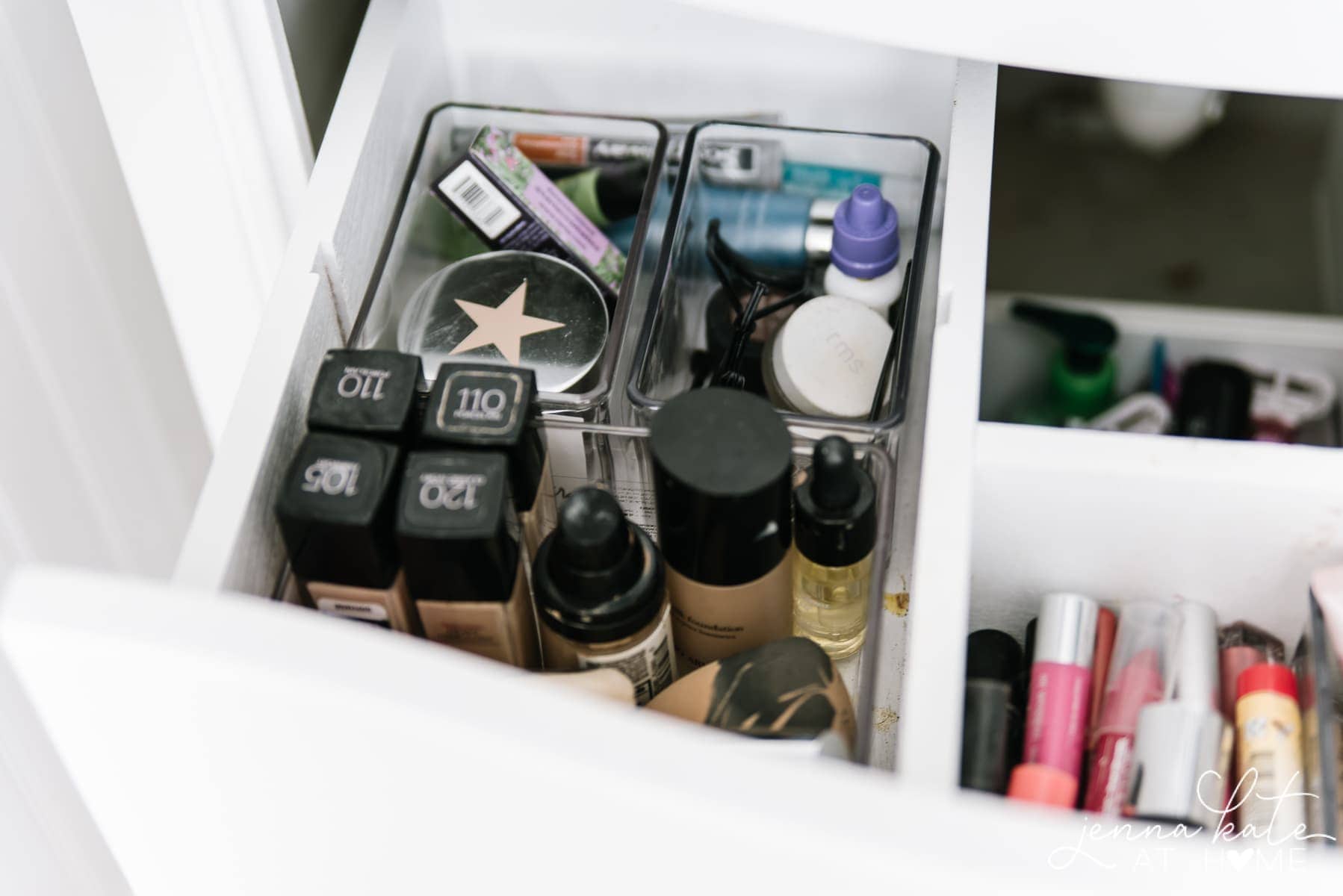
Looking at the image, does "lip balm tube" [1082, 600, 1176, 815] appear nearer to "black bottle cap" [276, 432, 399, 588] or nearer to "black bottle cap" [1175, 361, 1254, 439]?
"black bottle cap" [276, 432, 399, 588]

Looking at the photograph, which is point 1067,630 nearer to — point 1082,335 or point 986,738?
point 986,738

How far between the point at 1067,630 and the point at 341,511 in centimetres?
29

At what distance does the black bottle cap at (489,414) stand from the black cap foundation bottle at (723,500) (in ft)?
0.17

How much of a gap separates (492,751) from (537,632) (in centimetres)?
18

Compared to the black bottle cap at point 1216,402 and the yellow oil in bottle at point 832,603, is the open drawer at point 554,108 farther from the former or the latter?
the black bottle cap at point 1216,402

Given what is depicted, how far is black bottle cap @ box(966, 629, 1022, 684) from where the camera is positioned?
54 cm

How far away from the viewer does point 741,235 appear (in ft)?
2.30

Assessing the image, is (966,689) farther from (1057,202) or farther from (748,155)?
(1057,202)

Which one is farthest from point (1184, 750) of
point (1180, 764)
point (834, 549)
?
point (834, 549)

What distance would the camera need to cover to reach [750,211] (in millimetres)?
700

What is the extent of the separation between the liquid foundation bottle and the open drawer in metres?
0.03

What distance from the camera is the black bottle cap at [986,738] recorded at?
50 centimetres

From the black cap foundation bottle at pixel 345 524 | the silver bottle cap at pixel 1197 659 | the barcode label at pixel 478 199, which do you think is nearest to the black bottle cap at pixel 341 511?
the black cap foundation bottle at pixel 345 524

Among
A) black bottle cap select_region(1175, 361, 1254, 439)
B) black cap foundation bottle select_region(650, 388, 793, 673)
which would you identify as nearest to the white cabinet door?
black cap foundation bottle select_region(650, 388, 793, 673)
